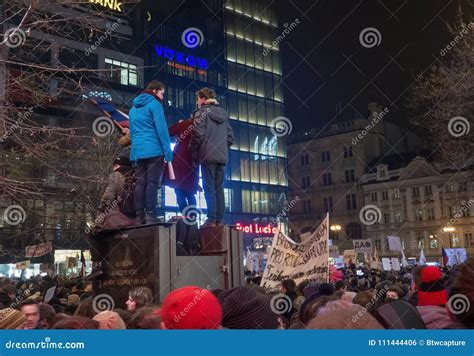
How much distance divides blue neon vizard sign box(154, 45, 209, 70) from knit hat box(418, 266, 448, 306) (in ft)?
166

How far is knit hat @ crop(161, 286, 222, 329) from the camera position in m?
2.64

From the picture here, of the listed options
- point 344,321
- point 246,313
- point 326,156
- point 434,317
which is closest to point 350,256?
point 434,317

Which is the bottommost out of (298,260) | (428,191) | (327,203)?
(298,260)

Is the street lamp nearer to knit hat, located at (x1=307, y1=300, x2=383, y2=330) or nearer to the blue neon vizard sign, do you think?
the blue neon vizard sign

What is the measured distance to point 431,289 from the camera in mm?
5641

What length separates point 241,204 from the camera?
57.7 m

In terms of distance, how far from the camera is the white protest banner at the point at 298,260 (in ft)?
27.0

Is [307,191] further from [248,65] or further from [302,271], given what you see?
[302,271]

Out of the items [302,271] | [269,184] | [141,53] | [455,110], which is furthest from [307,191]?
[302,271]

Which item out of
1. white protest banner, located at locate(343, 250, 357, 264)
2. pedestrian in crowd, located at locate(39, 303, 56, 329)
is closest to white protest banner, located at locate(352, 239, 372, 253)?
white protest banner, located at locate(343, 250, 357, 264)

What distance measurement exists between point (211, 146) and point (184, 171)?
1.94 feet

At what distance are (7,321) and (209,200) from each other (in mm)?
3370

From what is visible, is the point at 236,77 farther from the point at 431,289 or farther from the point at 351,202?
the point at 431,289

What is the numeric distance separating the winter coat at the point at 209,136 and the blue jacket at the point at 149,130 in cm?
45
